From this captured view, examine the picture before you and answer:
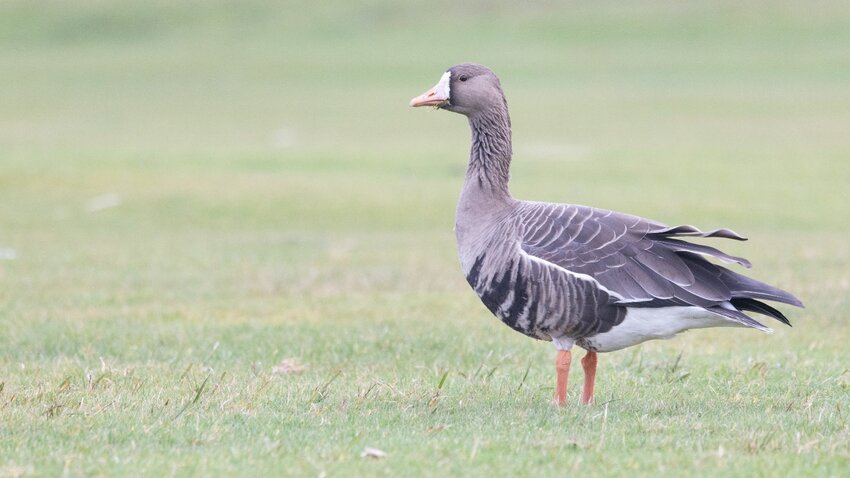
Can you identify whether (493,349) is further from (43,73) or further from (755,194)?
(43,73)

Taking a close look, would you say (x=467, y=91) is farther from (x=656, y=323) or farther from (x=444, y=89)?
(x=656, y=323)

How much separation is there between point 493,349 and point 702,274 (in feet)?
11.0

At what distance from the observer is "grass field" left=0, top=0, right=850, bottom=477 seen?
6383 mm

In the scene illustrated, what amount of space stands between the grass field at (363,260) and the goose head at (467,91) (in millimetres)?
1982

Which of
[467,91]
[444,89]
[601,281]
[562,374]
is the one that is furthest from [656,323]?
[444,89]

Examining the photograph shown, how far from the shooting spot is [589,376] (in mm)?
7812

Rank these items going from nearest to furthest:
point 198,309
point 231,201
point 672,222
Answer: point 198,309 < point 672,222 < point 231,201

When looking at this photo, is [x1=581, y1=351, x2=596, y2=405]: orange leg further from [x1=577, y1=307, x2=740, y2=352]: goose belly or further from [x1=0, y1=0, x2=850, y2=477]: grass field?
[x1=577, y1=307, x2=740, y2=352]: goose belly

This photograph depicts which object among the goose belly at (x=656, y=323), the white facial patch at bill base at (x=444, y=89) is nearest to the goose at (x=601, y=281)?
the goose belly at (x=656, y=323)

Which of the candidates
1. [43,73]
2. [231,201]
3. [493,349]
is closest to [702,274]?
[493,349]

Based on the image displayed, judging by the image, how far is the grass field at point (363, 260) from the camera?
6383mm

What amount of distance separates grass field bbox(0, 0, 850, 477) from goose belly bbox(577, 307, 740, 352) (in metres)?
0.48

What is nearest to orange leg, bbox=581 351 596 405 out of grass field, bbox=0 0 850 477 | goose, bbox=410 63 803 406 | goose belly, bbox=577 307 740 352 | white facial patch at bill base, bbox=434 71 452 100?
goose, bbox=410 63 803 406

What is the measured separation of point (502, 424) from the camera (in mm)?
6844
